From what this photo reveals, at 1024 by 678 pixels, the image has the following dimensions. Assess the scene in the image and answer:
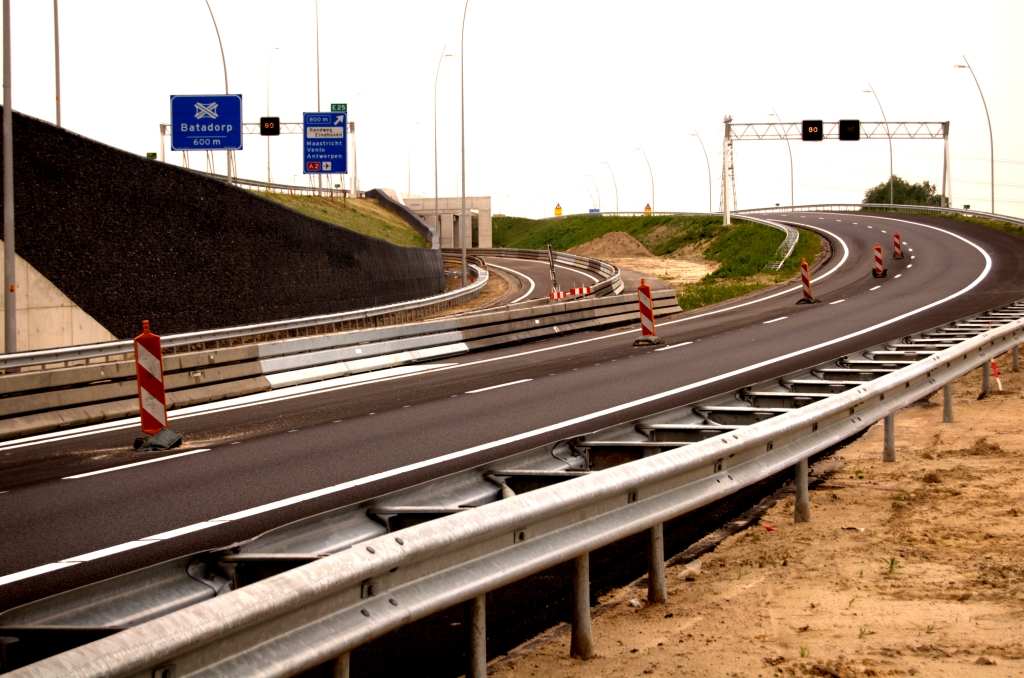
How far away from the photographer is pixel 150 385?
12.1 metres

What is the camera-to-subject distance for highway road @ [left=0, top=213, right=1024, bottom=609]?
7.70m

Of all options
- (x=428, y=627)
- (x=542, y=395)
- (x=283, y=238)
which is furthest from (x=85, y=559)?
(x=283, y=238)

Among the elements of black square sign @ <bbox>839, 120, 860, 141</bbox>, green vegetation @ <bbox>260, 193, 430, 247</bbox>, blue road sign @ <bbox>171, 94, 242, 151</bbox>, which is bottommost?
green vegetation @ <bbox>260, 193, 430, 247</bbox>

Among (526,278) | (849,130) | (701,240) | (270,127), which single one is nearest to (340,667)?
(270,127)

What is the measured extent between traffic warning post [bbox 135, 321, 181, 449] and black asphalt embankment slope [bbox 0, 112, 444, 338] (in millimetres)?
12004

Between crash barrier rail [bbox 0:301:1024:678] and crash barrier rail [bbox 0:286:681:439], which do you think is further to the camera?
crash barrier rail [bbox 0:286:681:439]

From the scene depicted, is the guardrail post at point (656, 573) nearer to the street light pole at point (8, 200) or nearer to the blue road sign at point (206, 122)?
the street light pole at point (8, 200)

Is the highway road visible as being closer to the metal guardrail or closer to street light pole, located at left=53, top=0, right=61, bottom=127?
the metal guardrail

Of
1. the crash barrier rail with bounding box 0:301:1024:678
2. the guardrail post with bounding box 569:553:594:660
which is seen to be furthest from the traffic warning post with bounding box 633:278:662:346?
the guardrail post with bounding box 569:553:594:660

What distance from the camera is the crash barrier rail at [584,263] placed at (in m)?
41.5

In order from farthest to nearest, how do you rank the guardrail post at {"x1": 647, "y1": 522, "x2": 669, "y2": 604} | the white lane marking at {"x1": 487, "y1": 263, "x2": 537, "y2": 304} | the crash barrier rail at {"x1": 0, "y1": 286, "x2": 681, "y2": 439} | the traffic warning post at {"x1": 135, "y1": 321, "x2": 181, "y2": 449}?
the white lane marking at {"x1": 487, "y1": 263, "x2": 537, "y2": 304}
the crash barrier rail at {"x1": 0, "y1": 286, "x2": 681, "y2": 439}
the traffic warning post at {"x1": 135, "y1": 321, "x2": 181, "y2": 449}
the guardrail post at {"x1": 647, "y1": 522, "x2": 669, "y2": 604}

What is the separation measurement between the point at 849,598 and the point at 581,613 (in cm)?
179

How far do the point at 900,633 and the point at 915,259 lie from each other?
1849 inches

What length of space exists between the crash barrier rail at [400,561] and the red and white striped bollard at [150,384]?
22.2ft
